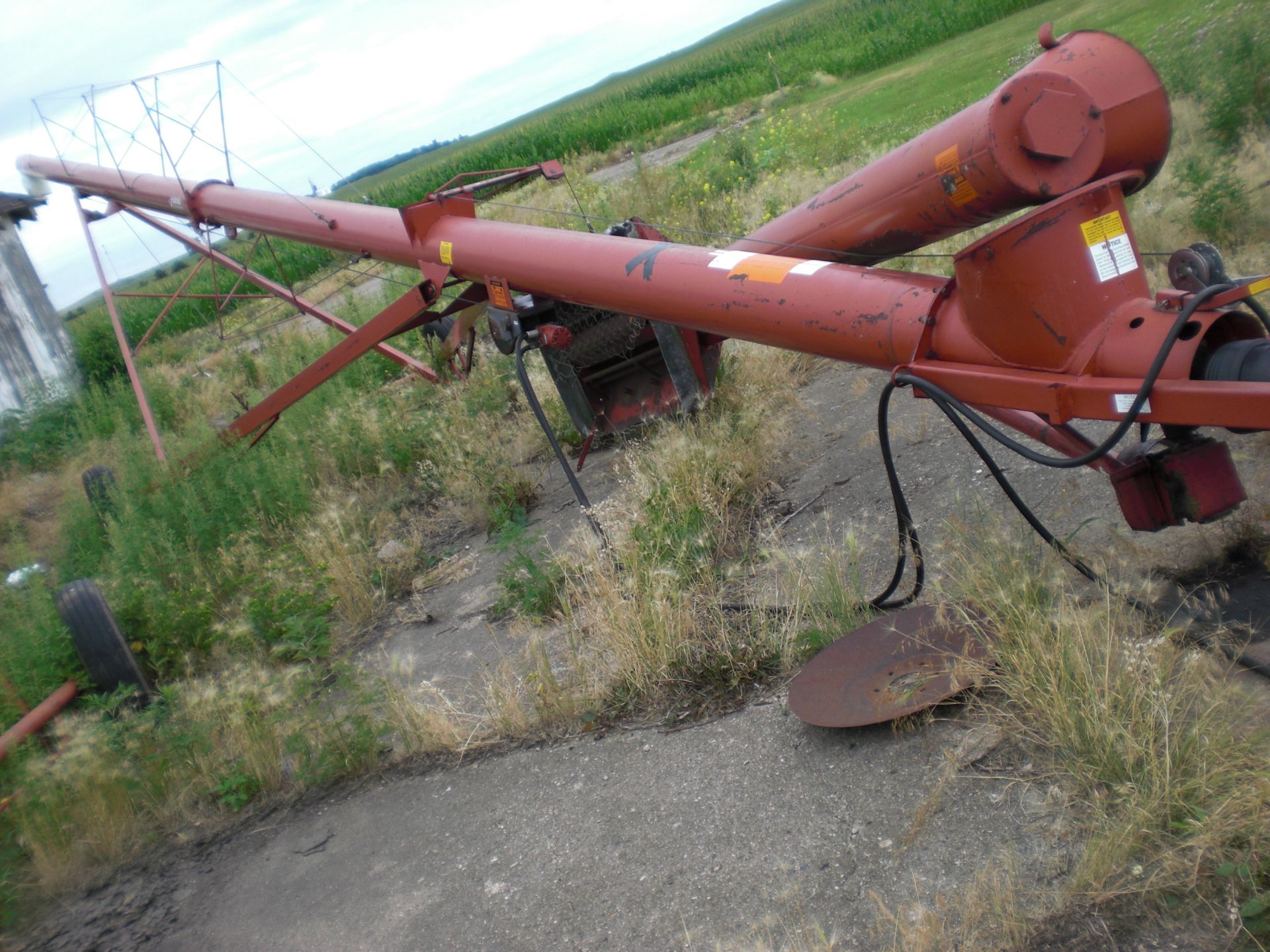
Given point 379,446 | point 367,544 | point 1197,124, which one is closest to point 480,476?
point 367,544

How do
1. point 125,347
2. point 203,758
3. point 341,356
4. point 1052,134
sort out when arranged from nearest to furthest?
point 1052,134 → point 203,758 → point 341,356 → point 125,347

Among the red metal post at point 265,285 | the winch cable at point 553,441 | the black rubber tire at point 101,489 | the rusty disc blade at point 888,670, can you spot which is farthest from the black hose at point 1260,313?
the black rubber tire at point 101,489

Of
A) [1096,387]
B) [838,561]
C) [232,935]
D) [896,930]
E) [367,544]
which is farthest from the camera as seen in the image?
[367,544]

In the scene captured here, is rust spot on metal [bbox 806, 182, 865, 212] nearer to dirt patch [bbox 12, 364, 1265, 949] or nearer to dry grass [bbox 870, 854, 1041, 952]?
dirt patch [bbox 12, 364, 1265, 949]

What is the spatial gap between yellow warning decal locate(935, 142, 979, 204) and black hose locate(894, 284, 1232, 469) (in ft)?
1.99

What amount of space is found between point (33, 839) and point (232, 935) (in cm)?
123

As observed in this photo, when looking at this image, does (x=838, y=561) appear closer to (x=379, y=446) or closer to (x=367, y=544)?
(x=367, y=544)

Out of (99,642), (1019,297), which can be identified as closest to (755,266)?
(1019,297)

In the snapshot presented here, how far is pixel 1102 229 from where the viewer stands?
2.32 meters

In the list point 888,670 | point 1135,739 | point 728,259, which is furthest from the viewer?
point 728,259

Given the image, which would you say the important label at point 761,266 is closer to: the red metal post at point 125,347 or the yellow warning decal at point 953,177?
the yellow warning decal at point 953,177

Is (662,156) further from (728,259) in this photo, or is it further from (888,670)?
(888,670)

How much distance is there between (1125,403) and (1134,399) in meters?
0.04

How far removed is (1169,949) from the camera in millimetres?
1779
